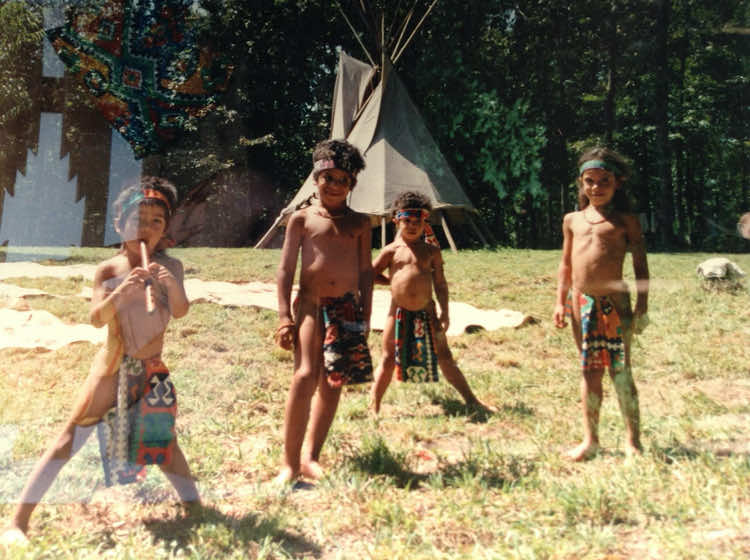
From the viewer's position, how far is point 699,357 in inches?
126

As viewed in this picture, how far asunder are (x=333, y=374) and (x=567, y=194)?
2.45m

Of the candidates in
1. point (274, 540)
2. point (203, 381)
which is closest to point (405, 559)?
point (274, 540)

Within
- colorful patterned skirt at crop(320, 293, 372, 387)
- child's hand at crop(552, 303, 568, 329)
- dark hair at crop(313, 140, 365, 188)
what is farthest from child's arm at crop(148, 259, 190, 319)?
child's hand at crop(552, 303, 568, 329)

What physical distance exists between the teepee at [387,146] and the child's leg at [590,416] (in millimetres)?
5632

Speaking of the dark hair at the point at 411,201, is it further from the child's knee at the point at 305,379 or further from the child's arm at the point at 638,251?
the child's knee at the point at 305,379

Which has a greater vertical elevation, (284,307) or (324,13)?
(324,13)

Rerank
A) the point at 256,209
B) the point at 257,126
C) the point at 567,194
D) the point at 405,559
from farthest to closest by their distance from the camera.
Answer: the point at 257,126 < the point at 256,209 < the point at 567,194 < the point at 405,559

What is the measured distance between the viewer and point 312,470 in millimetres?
1946

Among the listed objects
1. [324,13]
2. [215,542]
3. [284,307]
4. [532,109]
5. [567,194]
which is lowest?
[215,542]

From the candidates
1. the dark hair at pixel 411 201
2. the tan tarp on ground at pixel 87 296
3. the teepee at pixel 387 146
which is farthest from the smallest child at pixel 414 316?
the teepee at pixel 387 146

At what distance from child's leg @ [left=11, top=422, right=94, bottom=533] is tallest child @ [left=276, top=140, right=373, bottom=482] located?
646 mm

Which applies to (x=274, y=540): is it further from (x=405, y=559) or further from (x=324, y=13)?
(x=324, y=13)

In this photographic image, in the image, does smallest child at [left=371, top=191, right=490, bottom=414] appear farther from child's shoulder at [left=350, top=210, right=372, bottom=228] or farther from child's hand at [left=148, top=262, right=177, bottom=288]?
child's hand at [left=148, top=262, right=177, bottom=288]

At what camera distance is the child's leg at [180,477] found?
5.58 feet
